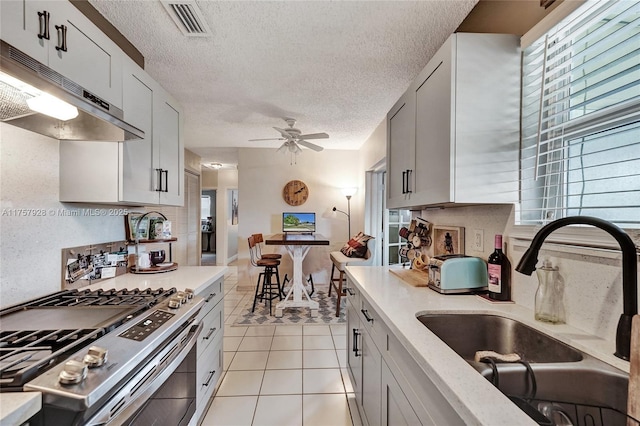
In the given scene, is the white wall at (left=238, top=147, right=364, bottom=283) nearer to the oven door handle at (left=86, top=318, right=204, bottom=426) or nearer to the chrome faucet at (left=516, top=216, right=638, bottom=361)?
the oven door handle at (left=86, top=318, right=204, bottom=426)

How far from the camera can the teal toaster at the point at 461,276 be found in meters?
1.46

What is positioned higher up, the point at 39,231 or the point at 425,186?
the point at 425,186

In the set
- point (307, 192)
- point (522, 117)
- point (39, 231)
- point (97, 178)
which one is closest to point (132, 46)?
point (97, 178)

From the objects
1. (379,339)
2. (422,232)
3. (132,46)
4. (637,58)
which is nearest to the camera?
(637,58)

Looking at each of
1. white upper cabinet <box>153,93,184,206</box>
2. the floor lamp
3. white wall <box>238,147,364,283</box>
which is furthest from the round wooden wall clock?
white upper cabinet <box>153,93,184,206</box>

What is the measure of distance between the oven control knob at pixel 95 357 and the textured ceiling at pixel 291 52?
176 centimetres

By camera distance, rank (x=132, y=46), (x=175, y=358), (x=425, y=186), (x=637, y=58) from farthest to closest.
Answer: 1. (x=132, y=46)
2. (x=425, y=186)
3. (x=175, y=358)
4. (x=637, y=58)

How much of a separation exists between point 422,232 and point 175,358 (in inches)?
73.2

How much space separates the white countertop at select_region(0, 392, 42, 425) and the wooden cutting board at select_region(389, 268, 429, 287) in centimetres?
156

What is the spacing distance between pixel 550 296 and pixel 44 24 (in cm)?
219

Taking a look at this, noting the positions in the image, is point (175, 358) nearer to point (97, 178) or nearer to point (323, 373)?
point (97, 178)

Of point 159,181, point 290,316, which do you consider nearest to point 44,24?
point 159,181

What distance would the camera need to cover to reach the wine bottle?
1.33 metres

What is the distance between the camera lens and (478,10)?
1.66 meters
